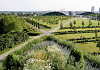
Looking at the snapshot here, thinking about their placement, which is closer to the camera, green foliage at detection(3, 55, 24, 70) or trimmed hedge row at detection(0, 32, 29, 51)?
green foliage at detection(3, 55, 24, 70)

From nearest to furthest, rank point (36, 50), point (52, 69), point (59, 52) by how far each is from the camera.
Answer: point (52, 69) → point (59, 52) → point (36, 50)

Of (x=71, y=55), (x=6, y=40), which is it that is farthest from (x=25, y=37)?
(x=71, y=55)

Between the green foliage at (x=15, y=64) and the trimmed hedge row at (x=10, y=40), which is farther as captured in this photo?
the trimmed hedge row at (x=10, y=40)

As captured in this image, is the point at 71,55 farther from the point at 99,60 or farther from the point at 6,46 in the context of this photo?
the point at 6,46

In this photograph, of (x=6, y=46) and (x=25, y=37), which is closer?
(x=6, y=46)

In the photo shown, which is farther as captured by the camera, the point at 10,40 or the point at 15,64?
the point at 10,40

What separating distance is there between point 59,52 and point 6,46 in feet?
38.0

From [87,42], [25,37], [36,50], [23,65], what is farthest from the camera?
[25,37]

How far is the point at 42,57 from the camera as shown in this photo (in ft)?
80.3

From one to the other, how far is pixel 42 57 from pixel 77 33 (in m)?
25.1

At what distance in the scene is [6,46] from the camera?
3347 cm

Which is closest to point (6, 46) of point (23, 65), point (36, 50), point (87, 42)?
point (36, 50)

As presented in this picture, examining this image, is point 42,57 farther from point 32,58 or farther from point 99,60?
point 99,60

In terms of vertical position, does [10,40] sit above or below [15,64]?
above
